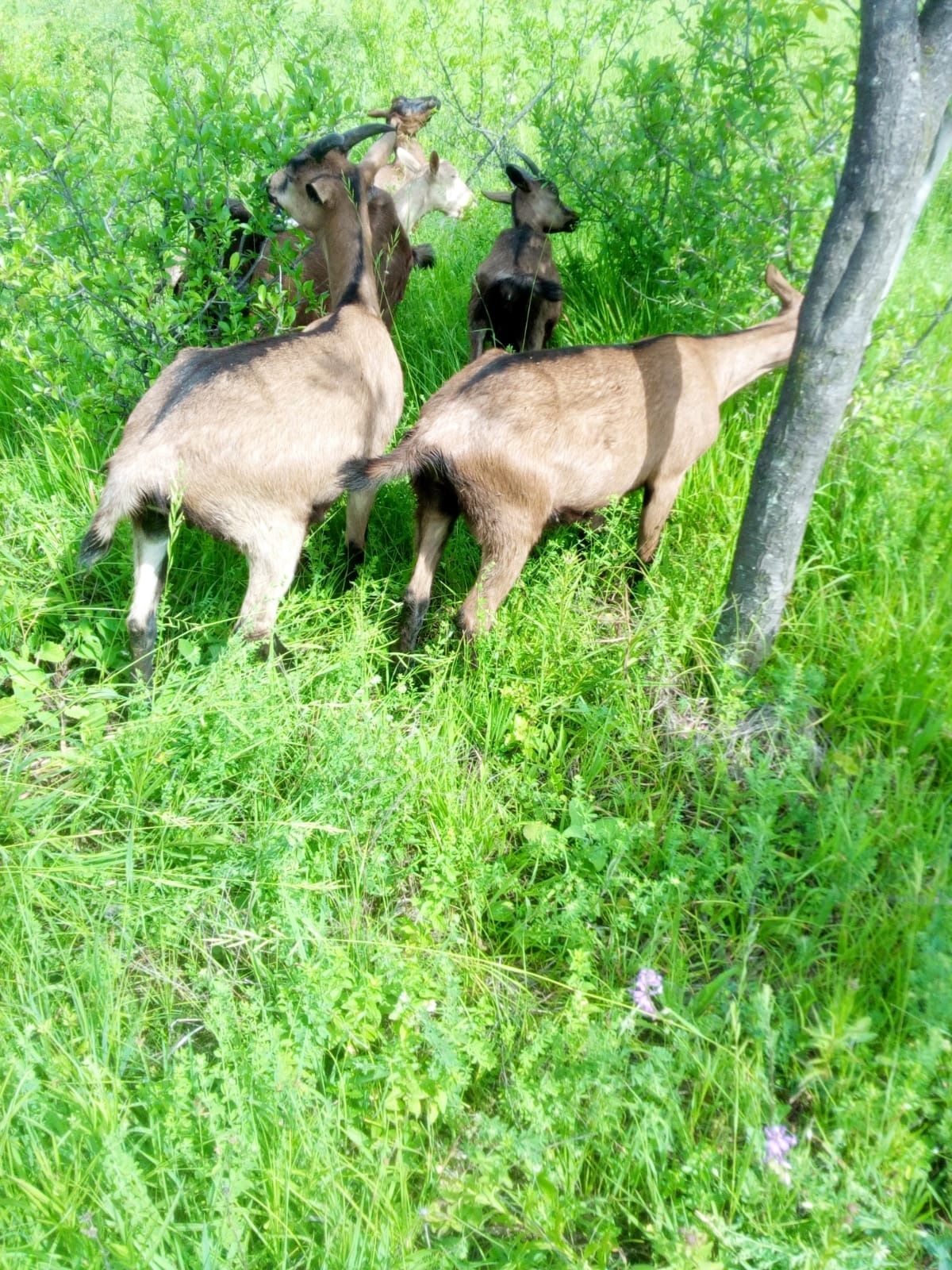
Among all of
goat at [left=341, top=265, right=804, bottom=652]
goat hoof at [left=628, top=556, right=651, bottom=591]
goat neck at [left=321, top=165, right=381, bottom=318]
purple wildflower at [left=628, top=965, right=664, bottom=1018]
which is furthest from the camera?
goat neck at [left=321, top=165, right=381, bottom=318]

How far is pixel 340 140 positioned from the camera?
4.27m

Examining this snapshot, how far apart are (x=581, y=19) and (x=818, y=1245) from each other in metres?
6.53

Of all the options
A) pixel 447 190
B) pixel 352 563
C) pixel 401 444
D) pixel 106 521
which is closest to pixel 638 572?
pixel 401 444

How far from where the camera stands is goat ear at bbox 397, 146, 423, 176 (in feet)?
19.2

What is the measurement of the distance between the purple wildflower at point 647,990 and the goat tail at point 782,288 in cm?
278

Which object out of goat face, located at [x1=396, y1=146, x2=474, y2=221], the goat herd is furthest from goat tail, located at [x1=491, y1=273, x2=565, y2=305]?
goat face, located at [x1=396, y1=146, x2=474, y2=221]

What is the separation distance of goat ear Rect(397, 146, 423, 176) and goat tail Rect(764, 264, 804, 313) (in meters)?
2.99

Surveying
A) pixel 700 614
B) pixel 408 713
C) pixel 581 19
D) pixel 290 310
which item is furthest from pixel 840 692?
pixel 581 19

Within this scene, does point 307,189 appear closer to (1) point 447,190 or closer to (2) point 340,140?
(2) point 340,140

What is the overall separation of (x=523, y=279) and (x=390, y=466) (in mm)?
1735

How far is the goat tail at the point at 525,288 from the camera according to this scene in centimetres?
432

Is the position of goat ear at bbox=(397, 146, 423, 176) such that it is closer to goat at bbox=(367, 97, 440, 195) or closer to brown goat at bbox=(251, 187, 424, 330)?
goat at bbox=(367, 97, 440, 195)

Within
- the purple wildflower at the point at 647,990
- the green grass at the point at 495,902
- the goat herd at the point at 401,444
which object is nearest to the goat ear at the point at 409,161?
the goat herd at the point at 401,444

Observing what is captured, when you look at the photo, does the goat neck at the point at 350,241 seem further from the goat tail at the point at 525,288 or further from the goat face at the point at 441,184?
the goat face at the point at 441,184
